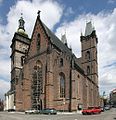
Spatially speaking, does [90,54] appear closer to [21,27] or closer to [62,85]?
[21,27]

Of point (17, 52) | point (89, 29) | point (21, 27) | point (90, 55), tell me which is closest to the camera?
point (17, 52)

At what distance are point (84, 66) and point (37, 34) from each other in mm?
30782

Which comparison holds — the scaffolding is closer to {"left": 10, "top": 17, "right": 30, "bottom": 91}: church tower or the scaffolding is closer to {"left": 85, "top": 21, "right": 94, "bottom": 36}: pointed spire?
{"left": 10, "top": 17, "right": 30, "bottom": 91}: church tower

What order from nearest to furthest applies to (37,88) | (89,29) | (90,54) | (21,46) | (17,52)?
(37,88) < (17,52) < (21,46) < (90,54) < (89,29)

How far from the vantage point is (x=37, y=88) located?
5450 cm

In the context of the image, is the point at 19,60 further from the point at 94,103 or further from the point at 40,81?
the point at 94,103

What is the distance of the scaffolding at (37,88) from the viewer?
53125 mm

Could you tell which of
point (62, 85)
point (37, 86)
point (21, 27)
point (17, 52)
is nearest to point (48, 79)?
point (62, 85)

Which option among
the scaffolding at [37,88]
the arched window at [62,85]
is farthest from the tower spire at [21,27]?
the arched window at [62,85]

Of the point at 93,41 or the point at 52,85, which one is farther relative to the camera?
the point at 93,41

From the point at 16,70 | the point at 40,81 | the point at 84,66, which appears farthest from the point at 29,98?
the point at 84,66

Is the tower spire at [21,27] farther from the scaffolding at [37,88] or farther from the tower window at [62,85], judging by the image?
the tower window at [62,85]

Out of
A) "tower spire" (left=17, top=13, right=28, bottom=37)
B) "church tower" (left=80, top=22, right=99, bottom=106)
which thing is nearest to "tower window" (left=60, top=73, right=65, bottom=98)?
"church tower" (left=80, top=22, right=99, bottom=106)

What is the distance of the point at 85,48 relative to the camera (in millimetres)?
84812
